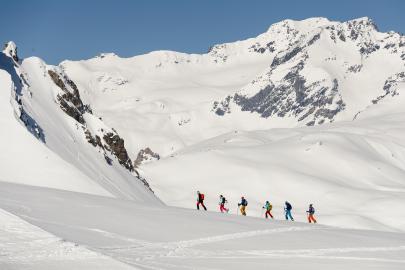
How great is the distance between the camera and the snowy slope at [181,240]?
17.4 metres

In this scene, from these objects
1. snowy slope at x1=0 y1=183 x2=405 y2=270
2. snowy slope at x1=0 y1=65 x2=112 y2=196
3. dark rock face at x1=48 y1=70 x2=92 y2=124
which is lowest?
snowy slope at x1=0 y1=183 x2=405 y2=270

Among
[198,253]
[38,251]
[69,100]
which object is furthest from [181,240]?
[69,100]

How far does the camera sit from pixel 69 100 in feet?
267

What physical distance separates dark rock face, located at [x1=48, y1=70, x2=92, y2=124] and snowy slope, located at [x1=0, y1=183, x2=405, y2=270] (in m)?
48.6

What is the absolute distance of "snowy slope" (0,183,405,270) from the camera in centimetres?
1741

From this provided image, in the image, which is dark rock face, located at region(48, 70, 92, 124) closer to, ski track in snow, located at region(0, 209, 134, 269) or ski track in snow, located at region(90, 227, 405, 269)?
ski track in snow, located at region(90, 227, 405, 269)

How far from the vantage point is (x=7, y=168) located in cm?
5303

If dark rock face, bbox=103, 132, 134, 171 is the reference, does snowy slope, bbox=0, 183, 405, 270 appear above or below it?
below

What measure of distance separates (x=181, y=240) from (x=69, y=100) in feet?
205

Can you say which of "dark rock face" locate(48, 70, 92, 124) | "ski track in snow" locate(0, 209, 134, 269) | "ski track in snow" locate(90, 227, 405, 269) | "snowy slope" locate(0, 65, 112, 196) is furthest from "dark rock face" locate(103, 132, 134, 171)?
"ski track in snow" locate(0, 209, 134, 269)

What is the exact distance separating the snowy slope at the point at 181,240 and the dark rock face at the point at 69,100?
4865cm

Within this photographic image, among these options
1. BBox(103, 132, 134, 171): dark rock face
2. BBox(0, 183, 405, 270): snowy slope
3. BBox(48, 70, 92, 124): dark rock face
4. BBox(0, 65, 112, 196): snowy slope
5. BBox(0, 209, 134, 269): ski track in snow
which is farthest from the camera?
BBox(103, 132, 134, 171): dark rock face

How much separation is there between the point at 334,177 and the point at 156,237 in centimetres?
17986

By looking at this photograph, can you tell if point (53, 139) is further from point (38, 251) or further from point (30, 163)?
point (38, 251)
